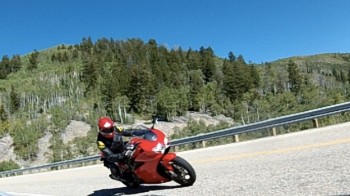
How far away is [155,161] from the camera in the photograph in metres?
7.10

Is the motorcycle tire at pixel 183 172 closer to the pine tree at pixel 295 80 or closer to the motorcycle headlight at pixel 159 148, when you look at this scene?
the motorcycle headlight at pixel 159 148

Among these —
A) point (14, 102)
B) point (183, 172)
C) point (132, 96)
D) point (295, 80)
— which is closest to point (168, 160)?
point (183, 172)

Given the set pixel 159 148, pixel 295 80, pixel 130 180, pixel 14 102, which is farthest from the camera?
pixel 14 102

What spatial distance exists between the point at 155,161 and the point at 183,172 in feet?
1.99

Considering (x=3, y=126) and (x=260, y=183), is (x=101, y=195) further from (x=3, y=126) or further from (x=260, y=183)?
(x=3, y=126)

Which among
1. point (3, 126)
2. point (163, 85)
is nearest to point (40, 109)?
point (3, 126)

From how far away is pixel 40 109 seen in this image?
454ft

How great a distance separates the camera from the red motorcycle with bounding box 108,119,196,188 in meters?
7.01

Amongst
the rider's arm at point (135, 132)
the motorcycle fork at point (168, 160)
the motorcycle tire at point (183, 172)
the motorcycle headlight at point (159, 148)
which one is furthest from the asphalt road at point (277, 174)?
the rider's arm at point (135, 132)

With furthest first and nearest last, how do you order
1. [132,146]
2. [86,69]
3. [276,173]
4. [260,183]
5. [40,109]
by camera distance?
[86,69]
[40,109]
[132,146]
[276,173]
[260,183]

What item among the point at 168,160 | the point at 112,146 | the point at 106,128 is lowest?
the point at 168,160

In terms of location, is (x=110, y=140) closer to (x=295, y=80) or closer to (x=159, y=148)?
(x=159, y=148)

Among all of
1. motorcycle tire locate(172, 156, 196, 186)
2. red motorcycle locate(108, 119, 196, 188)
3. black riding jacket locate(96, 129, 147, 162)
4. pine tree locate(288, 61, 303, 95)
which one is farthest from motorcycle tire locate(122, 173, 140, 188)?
pine tree locate(288, 61, 303, 95)

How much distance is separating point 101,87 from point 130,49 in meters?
44.4
